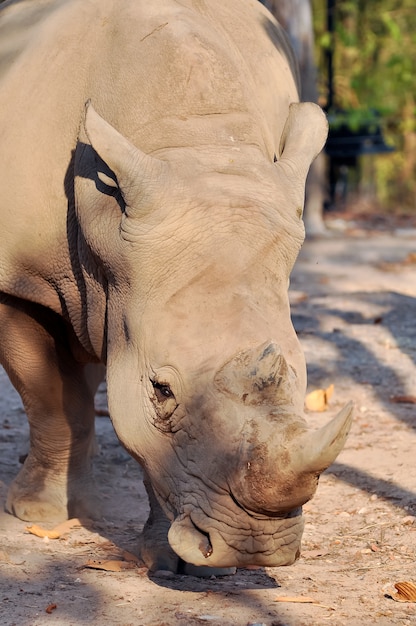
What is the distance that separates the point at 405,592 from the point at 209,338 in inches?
48.6

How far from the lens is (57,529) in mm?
5363

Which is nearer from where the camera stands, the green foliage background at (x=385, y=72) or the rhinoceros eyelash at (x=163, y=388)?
the rhinoceros eyelash at (x=163, y=388)

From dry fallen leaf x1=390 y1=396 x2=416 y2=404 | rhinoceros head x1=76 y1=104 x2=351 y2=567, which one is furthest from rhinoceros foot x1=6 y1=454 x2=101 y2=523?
dry fallen leaf x1=390 y1=396 x2=416 y2=404

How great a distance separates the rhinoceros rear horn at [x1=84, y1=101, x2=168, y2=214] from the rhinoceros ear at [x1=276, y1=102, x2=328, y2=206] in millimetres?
576

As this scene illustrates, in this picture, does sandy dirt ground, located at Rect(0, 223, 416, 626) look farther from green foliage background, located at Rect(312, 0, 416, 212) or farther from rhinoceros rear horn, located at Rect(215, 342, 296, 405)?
green foliage background, located at Rect(312, 0, 416, 212)

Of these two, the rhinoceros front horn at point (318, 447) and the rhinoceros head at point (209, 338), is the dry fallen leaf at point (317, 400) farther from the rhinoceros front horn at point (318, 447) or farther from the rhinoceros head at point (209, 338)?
the rhinoceros front horn at point (318, 447)

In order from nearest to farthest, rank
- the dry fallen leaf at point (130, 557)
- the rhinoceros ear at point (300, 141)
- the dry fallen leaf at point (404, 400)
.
Answer: the rhinoceros ear at point (300, 141)
the dry fallen leaf at point (130, 557)
the dry fallen leaf at point (404, 400)

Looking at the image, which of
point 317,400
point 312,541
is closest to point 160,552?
point 312,541

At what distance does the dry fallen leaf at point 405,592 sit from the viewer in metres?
4.22

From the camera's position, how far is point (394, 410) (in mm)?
6957

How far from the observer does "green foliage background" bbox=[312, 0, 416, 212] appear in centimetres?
1898

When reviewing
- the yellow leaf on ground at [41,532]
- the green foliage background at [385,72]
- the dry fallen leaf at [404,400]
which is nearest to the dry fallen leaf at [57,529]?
the yellow leaf on ground at [41,532]

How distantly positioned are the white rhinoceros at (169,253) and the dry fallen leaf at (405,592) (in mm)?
582

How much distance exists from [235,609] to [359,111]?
44.2ft
